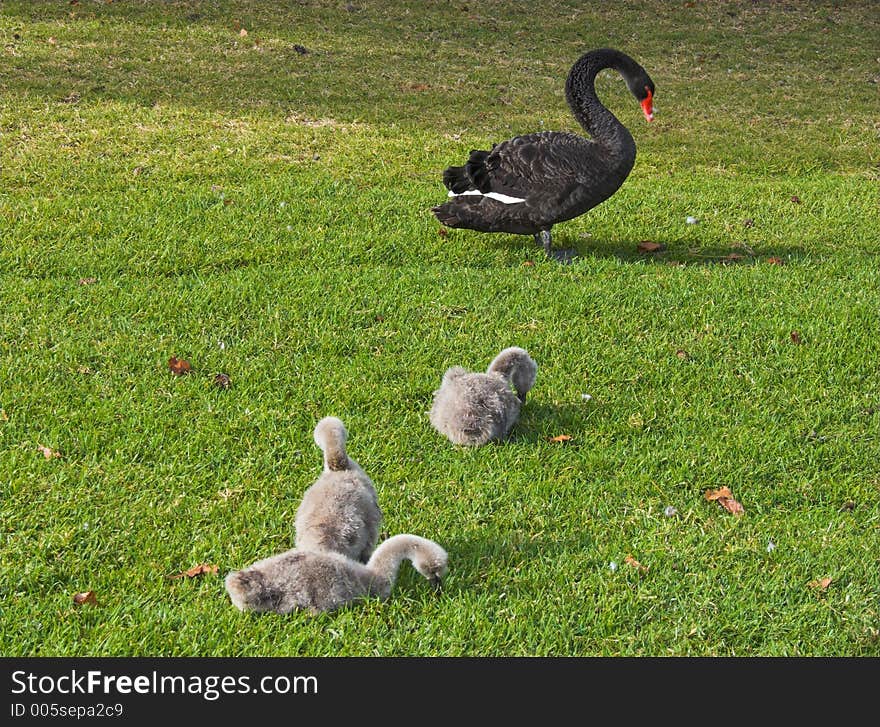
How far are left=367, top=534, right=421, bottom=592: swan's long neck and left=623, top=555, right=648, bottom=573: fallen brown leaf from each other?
3.17ft

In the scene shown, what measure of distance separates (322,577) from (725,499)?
6.69 ft

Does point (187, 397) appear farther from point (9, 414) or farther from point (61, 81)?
point (61, 81)

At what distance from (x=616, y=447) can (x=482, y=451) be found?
2.25 ft

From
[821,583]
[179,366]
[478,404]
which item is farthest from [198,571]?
[821,583]

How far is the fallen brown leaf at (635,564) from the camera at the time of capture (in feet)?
13.3

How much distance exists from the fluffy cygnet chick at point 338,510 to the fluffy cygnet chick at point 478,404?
2.85ft

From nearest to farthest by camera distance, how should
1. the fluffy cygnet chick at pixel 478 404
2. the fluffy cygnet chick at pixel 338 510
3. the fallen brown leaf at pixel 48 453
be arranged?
the fluffy cygnet chick at pixel 338 510 → the fallen brown leaf at pixel 48 453 → the fluffy cygnet chick at pixel 478 404

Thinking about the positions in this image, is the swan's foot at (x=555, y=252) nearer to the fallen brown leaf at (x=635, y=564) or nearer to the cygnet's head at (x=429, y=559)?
the fallen brown leaf at (x=635, y=564)

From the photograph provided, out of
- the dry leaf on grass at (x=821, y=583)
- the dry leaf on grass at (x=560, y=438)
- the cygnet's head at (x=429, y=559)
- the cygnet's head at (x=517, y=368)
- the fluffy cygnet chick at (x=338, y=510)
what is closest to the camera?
the cygnet's head at (x=429, y=559)

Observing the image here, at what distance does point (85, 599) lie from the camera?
3.69 meters

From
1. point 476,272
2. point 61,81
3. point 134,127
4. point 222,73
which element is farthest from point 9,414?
point 222,73

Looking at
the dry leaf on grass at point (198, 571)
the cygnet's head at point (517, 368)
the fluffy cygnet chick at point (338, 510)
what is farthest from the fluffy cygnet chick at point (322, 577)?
the cygnet's head at point (517, 368)

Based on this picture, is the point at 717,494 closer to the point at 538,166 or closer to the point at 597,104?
the point at 538,166

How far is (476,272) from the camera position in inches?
286
